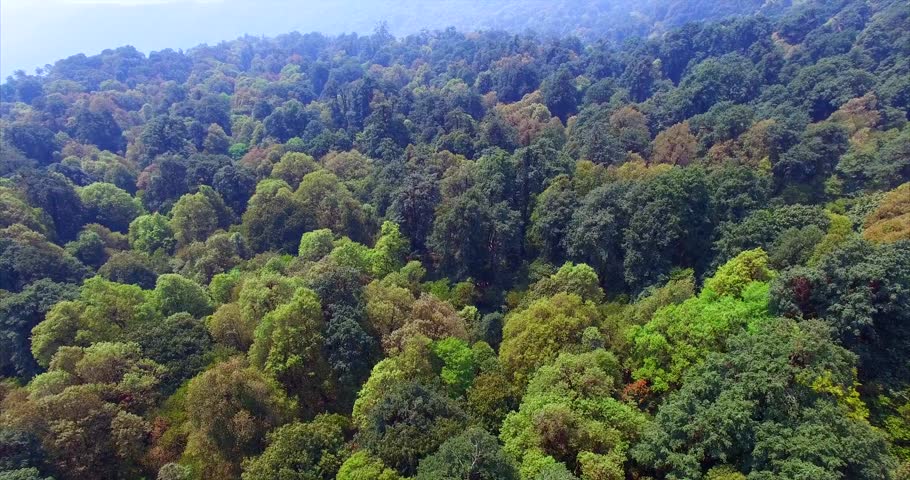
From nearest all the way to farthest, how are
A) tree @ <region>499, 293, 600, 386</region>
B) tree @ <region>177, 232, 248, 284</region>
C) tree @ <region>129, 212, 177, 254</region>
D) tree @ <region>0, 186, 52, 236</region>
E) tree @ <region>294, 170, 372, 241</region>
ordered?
tree @ <region>499, 293, 600, 386</region> → tree @ <region>177, 232, 248, 284</region> → tree @ <region>0, 186, 52, 236</region> → tree @ <region>294, 170, 372, 241</region> → tree @ <region>129, 212, 177, 254</region>

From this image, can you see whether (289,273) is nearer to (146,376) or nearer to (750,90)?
(146,376)

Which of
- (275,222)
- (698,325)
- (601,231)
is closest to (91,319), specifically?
(275,222)

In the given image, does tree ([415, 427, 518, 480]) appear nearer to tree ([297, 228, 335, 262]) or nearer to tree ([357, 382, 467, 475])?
tree ([357, 382, 467, 475])

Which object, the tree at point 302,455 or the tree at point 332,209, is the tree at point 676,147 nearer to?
the tree at point 332,209

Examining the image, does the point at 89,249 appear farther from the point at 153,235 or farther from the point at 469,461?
the point at 469,461

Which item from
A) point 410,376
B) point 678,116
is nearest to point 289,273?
point 410,376

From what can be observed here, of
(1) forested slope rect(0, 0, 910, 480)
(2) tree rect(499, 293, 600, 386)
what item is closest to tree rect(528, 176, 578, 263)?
(1) forested slope rect(0, 0, 910, 480)
